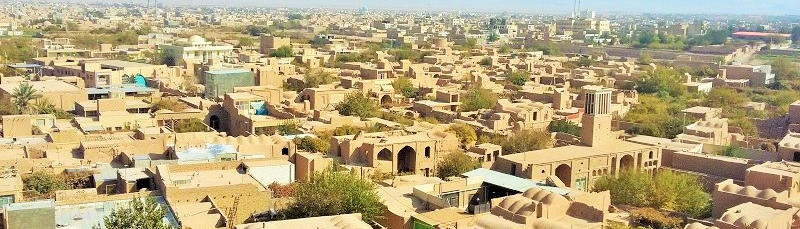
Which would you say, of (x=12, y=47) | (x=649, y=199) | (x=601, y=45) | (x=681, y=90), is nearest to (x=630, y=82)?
(x=681, y=90)

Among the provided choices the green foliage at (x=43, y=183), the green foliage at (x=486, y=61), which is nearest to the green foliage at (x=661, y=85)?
the green foliage at (x=486, y=61)

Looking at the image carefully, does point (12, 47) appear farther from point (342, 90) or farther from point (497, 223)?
point (497, 223)

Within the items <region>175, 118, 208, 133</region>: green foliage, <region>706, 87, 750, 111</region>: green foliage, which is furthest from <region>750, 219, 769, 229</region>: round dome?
<region>706, 87, 750, 111</region>: green foliage

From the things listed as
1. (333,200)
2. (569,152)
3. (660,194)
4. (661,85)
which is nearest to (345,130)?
(569,152)

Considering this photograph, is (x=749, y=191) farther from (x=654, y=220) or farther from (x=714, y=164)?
(x=714, y=164)

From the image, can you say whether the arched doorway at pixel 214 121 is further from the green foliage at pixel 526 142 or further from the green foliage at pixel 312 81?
the green foliage at pixel 526 142

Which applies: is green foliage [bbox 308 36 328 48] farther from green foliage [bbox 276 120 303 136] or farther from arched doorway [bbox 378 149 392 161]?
arched doorway [bbox 378 149 392 161]
